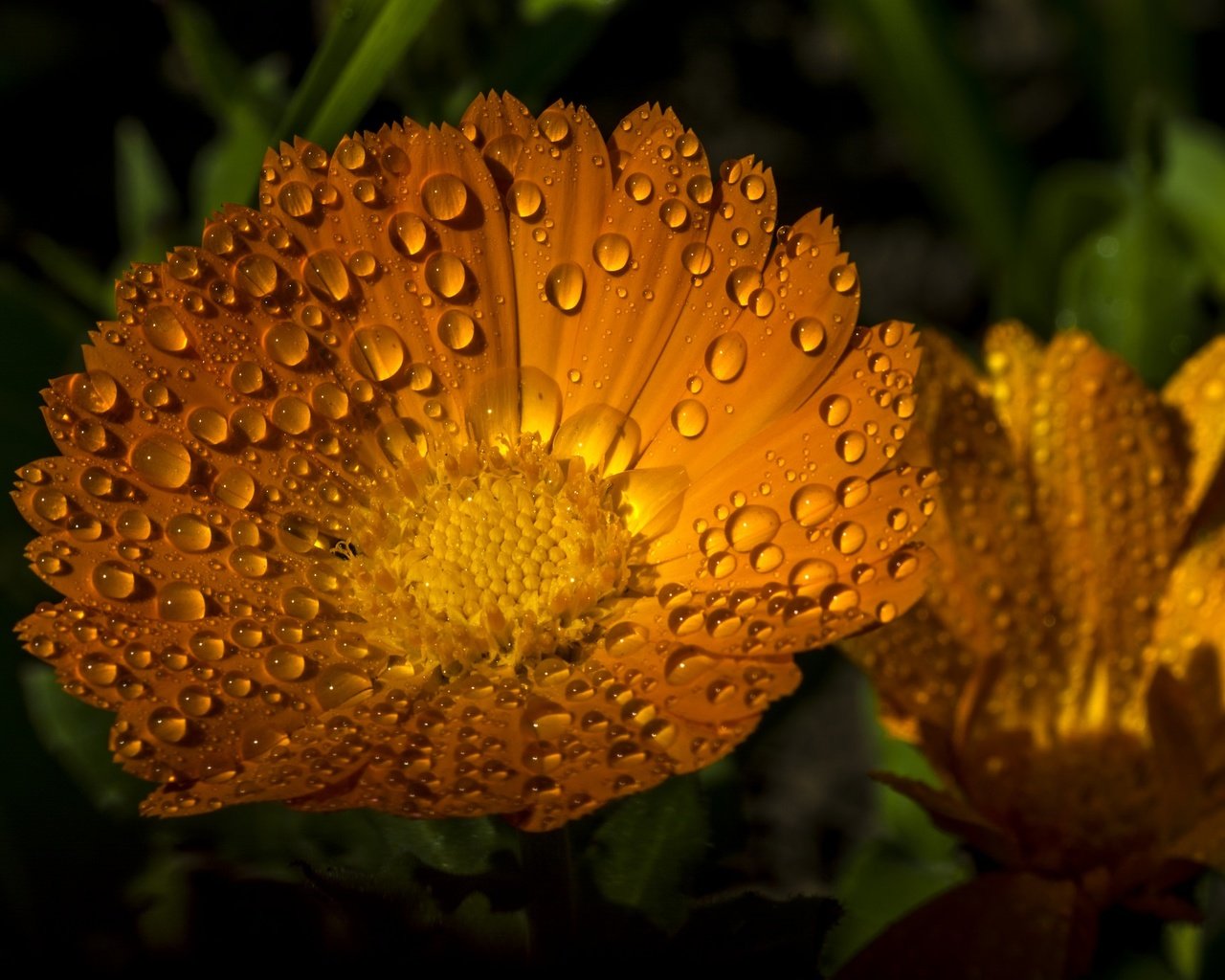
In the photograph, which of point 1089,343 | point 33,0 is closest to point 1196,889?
point 1089,343

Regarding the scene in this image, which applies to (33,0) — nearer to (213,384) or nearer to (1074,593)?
(213,384)

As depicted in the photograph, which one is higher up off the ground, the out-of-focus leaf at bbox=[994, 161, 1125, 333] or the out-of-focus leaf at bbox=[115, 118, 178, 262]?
the out-of-focus leaf at bbox=[115, 118, 178, 262]

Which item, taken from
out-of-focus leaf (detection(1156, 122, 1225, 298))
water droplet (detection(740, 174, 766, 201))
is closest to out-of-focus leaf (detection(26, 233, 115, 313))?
→ water droplet (detection(740, 174, 766, 201))

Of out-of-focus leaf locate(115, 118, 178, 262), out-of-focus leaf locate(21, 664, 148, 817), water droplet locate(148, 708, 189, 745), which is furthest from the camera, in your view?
out-of-focus leaf locate(115, 118, 178, 262)

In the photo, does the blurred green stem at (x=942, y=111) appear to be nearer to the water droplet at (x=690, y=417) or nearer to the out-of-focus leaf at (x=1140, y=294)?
the out-of-focus leaf at (x=1140, y=294)

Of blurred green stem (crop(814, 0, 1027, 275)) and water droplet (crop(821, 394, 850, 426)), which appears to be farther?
blurred green stem (crop(814, 0, 1027, 275))

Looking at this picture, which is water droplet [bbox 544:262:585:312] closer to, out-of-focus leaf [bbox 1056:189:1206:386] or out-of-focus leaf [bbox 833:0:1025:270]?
out-of-focus leaf [bbox 1056:189:1206:386]

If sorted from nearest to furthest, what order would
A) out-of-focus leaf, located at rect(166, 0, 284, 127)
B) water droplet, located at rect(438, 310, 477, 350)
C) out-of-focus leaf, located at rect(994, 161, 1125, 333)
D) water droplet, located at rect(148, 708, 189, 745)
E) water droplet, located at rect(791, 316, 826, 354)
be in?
water droplet, located at rect(148, 708, 189, 745) → water droplet, located at rect(791, 316, 826, 354) → water droplet, located at rect(438, 310, 477, 350) → out-of-focus leaf, located at rect(166, 0, 284, 127) → out-of-focus leaf, located at rect(994, 161, 1125, 333)

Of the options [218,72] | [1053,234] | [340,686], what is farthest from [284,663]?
[1053,234]
